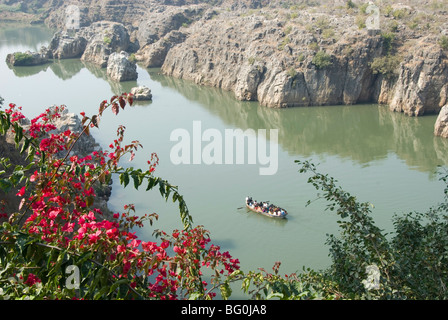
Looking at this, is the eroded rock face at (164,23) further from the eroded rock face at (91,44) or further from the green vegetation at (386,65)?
the green vegetation at (386,65)

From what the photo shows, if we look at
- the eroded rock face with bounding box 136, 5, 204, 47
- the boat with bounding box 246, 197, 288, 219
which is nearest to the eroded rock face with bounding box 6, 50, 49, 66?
the eroded rock face with bounding box 136, 5, 204, 47

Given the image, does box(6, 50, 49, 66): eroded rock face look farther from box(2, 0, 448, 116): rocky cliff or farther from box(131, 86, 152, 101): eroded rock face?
box(131, 86, 152, 101): eroded rock face

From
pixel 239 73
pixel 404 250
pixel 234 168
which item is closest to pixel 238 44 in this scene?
pixel 239 73

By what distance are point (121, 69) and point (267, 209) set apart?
95.4 feet

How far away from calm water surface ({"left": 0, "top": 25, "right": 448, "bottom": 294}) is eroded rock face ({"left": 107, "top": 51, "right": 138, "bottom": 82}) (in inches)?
37.8

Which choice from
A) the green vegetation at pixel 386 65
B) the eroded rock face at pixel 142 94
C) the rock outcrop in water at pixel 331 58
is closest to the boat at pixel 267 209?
the rock outcrop in water at pixel 331 58

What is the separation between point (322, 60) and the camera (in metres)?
32.8

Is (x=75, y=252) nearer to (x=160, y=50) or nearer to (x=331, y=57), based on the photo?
(x=331, y=57)

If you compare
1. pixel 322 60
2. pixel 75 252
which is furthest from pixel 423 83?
pixel 75 252

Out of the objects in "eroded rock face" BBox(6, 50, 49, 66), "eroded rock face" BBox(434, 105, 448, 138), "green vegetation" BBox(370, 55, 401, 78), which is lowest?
"eroded rock face" BBox(6, 50, 49, 66)

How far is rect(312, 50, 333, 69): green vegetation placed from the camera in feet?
107

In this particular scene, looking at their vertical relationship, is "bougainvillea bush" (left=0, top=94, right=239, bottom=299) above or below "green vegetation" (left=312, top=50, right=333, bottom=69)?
above

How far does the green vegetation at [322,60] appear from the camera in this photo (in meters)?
32.7
